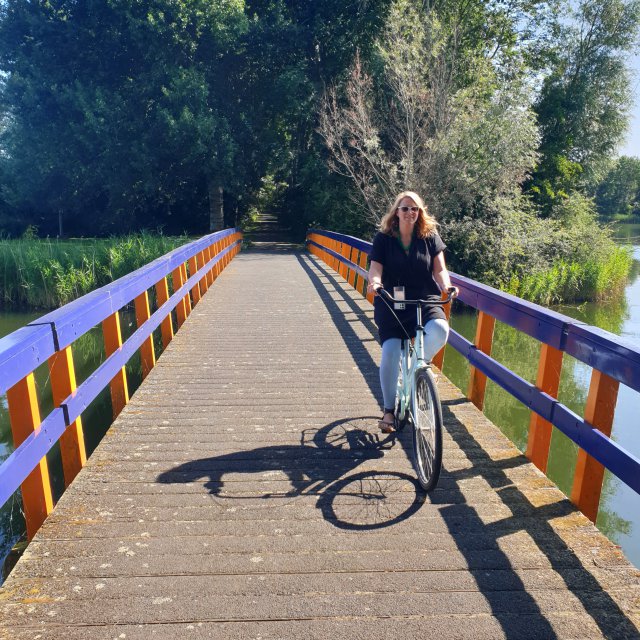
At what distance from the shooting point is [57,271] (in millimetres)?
18578

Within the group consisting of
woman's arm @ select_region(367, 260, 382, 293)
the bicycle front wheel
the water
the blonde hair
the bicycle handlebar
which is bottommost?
the water

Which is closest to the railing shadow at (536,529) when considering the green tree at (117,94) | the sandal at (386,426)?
the sandal at (386,426)

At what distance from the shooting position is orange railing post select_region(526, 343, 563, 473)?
4004 mm

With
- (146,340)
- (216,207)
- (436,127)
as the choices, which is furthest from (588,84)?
(146,340)

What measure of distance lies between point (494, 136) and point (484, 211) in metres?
2.70

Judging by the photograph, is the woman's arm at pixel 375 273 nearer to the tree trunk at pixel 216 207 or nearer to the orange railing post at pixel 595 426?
the orange railing post at pixel 595 426

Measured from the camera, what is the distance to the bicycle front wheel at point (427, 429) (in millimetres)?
3641

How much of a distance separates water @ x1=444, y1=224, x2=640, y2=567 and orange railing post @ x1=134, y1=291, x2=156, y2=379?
515 cm

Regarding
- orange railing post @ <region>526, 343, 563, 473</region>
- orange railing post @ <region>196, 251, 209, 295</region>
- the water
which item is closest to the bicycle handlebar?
orange railing post @ <region>526, 343, 563, 473</region>

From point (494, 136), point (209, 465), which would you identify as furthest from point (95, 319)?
point (494, 136)

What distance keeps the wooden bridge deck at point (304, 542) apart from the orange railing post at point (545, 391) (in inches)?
5.3

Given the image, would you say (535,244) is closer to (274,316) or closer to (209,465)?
(274,316)

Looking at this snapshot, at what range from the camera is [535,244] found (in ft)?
75.7

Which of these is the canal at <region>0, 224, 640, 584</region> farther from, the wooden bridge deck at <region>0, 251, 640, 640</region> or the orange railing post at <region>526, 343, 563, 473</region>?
the orange railing post at <region>526, 343, 563, 473</region>
